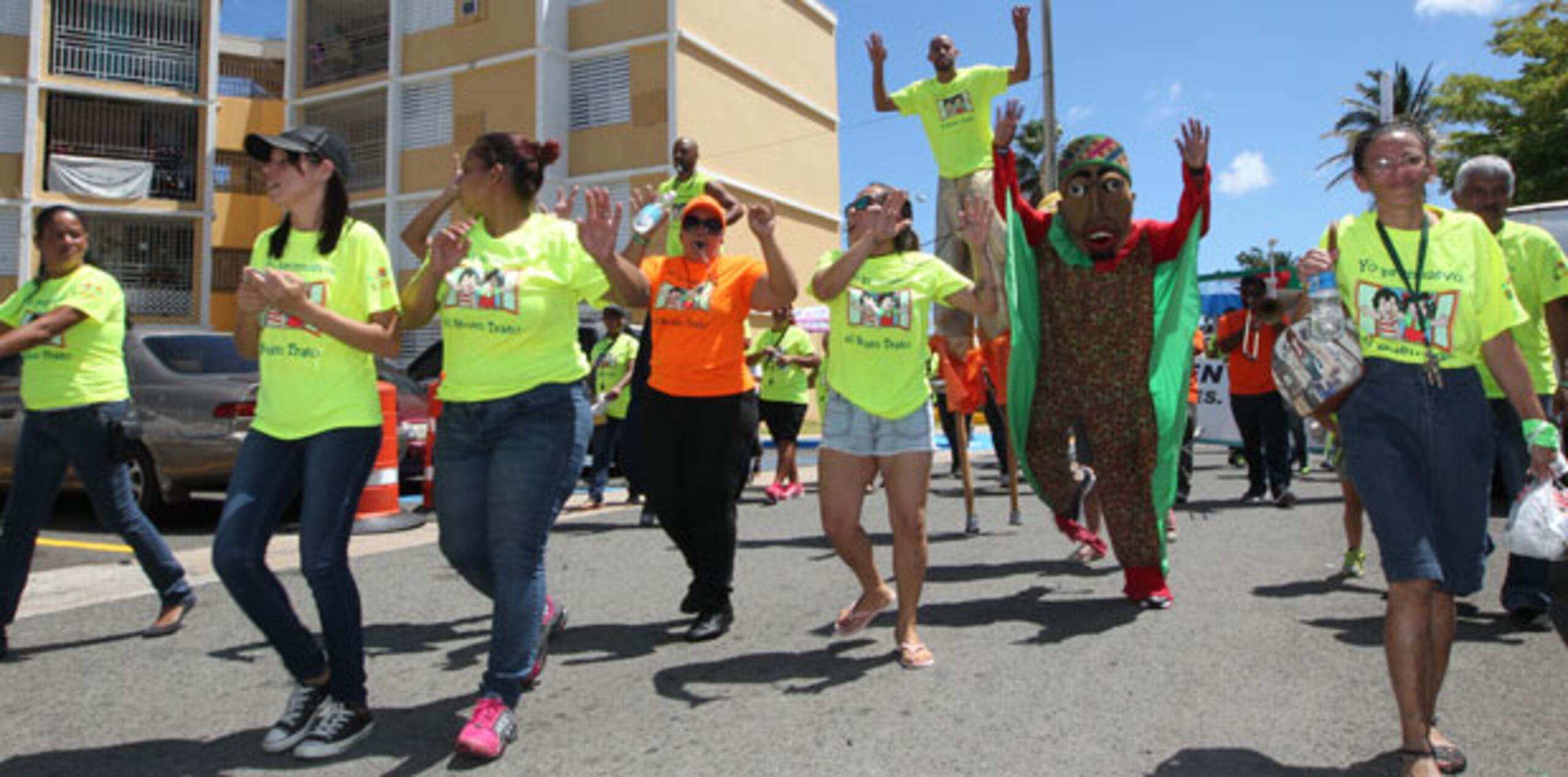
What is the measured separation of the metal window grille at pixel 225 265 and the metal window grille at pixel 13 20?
7023mm

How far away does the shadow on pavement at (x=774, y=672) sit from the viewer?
12.4 feet

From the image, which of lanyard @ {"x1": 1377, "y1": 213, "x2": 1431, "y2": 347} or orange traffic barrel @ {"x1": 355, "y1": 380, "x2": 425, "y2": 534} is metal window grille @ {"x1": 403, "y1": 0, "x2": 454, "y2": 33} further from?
lanyard @ {"x1": 1377, "y1": 213, "x2": 1431, "y2": 347}

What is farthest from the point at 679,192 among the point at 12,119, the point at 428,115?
the point at 12,119

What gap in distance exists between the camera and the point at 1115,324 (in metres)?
4.99

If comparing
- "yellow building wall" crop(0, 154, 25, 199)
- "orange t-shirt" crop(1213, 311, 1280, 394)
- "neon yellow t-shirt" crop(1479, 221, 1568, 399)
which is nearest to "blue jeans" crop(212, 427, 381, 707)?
"neon yellow t-shirt" crop(1479, 221, 1568, 399)

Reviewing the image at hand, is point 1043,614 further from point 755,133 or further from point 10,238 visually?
point 10,238

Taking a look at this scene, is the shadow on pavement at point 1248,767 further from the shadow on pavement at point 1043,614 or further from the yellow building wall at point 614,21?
the yellow building wall at point 614,21

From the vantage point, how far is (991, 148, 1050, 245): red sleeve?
482cm

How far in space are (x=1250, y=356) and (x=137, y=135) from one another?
3112 centimetres

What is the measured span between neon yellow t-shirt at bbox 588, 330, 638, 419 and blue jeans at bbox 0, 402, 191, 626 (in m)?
4.79

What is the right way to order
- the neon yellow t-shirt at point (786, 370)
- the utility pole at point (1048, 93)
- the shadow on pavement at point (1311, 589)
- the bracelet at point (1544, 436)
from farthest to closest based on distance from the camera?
the utility pole at point (1048, 93) < the neon yellow t-shirt at point (786, 370) < the shadow on pavement at point (1311, 589) < the bracelet at point (1544, 436)

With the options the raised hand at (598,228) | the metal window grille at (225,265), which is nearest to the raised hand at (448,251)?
the raised hand at (598,228)

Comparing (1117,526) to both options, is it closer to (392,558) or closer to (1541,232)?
(1541,232)

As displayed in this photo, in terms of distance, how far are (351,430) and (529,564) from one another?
0.68m
